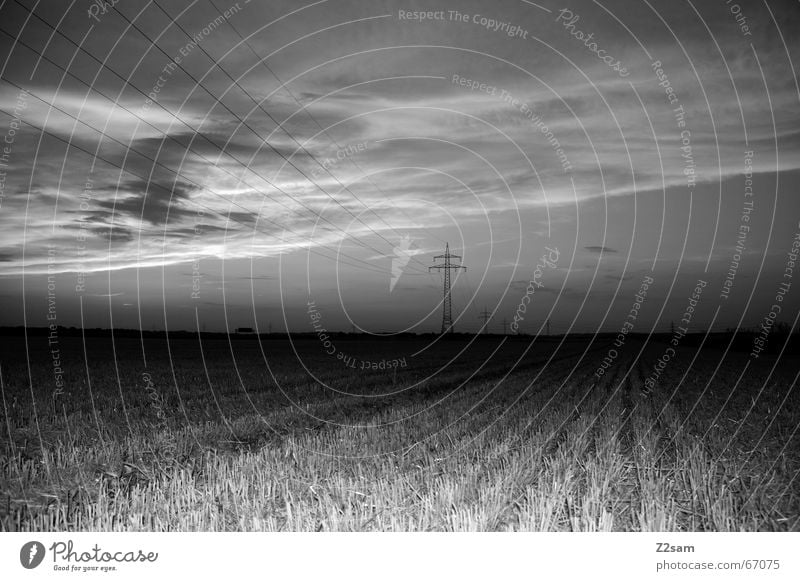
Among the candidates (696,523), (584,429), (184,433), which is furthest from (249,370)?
(696,523)

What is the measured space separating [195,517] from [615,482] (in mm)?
5049

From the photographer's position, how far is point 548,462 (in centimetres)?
822

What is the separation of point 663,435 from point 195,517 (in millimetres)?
9503

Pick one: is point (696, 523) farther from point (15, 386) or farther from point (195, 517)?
point (15, 386)

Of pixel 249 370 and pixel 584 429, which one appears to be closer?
pixel 584 429

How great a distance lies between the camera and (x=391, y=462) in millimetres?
8469

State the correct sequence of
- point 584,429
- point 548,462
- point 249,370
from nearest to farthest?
point 548,462 < point 584,429 < point 249,370

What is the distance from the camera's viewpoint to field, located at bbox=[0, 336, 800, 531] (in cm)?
607

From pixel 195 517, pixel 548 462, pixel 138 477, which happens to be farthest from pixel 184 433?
pixel 548 462

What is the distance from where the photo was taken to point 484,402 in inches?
666

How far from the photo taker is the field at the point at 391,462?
6070 mm

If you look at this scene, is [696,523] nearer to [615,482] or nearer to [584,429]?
[615,482]

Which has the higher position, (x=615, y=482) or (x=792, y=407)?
(x=615, y=482)

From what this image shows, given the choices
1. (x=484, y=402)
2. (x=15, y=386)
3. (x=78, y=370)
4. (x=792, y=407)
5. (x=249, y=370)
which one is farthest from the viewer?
(x=249, y=370)
